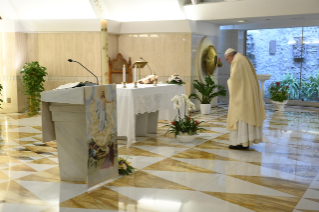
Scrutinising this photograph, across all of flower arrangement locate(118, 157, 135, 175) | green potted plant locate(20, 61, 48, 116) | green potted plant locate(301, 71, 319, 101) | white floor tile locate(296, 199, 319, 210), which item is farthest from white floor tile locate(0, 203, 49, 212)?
green potted plant locate(301, 71, 319, 101)

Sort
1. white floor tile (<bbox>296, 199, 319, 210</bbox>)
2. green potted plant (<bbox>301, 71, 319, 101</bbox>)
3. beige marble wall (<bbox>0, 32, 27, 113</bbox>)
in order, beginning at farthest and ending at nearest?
green potted plant (<bbox>301, 71, 319, 101</bbox>), beige marble wall (<bbox>0, 32, 27, 113</bbox>), white floor tile (<bbox>296, 199, 319, 210</bbox>)

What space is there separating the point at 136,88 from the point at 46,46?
5765 millimetres

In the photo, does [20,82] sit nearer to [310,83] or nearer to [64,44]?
[64,44]

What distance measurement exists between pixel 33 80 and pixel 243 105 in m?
6.70

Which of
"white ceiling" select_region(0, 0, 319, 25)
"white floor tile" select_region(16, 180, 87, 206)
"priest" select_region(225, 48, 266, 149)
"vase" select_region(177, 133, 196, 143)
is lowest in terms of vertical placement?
"white floor tile" select_region(16, 180, 87, 206)

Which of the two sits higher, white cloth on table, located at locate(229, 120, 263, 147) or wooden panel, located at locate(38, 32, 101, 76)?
wooden panel, located at locate(38, 32, 101, 76)

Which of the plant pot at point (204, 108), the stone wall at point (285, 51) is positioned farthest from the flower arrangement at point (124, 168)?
the stone wall at point (285, 51)

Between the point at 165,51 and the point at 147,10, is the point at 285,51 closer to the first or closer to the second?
the point at 165,51

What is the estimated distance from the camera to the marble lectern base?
15.0 feet

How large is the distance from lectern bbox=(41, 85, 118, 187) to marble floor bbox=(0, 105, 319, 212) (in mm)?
206

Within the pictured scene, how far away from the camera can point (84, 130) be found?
456cm

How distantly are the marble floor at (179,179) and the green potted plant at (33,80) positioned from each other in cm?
294

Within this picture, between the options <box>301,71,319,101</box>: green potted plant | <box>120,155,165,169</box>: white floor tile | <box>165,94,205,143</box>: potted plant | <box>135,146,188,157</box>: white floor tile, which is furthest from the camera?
<box>301,71,319,101</box>: green potted plant

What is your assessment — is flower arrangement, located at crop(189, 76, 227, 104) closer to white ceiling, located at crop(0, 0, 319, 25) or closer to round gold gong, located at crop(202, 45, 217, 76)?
round gold gong, located at crop(202, 45, 217, 76)
